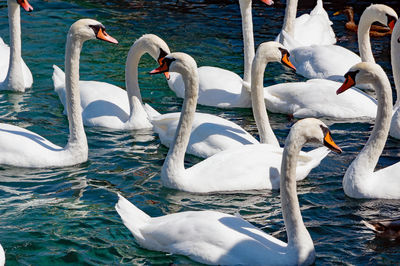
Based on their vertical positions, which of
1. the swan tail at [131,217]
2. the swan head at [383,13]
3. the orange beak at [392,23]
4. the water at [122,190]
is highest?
the swan head at [383,13]

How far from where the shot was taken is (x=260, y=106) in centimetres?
973

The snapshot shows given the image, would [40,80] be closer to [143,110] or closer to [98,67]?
[98,67]

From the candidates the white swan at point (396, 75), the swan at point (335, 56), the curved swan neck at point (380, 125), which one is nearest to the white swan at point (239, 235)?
the curved swan neck at point (380, 125)

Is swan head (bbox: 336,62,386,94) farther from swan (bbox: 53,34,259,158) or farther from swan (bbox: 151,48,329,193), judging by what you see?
swan (bbox: 53,34,259,158)

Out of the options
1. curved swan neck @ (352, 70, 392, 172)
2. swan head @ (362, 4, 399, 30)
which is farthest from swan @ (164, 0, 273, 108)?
curved swan neck @ (352, 70, 392, 172)

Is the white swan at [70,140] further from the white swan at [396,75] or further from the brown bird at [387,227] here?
the white swan at [396,75]

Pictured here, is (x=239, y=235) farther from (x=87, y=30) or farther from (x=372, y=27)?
(x=372, y=27)

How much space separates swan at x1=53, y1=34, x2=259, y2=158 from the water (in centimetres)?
18

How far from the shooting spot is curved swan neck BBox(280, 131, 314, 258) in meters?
6.80

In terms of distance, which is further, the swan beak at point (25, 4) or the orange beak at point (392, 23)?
the orange beak at point (392, 23)

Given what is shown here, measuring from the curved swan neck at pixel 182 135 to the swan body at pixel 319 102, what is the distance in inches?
120

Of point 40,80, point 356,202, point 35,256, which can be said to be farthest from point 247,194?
point 40,80

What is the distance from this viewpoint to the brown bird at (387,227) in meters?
7.40

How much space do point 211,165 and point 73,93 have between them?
1967 millimetres
